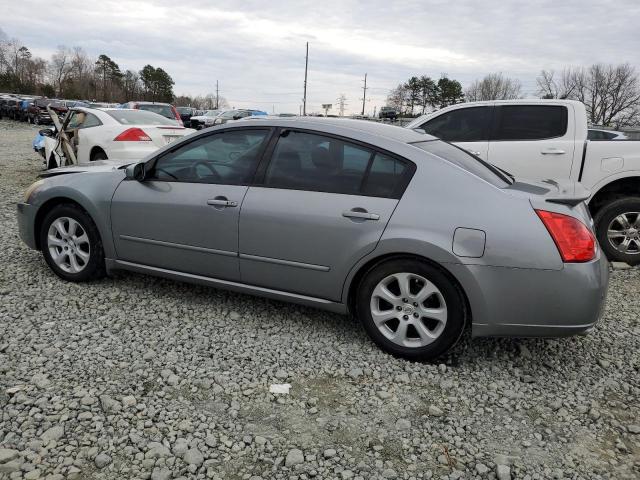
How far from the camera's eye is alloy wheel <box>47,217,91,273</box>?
4.45m

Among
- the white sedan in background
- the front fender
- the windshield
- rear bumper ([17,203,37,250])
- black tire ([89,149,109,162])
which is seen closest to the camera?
the front fender

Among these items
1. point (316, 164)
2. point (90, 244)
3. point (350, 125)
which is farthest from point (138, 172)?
point (350, 125)

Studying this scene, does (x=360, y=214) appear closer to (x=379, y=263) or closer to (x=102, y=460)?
(x=379, y=263)

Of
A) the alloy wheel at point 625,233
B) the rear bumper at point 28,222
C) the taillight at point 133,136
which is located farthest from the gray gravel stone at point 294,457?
the taillight at point 133,136

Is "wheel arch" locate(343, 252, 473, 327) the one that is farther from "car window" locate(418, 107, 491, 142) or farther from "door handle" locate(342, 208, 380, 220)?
"car window" locate(418, 107, 491, 142)

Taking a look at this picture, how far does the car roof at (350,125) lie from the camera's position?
3.65 meters

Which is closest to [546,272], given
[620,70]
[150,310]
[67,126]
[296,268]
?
[296,268]

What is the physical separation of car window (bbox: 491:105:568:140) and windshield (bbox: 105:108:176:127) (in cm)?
592

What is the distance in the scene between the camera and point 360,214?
3.34m

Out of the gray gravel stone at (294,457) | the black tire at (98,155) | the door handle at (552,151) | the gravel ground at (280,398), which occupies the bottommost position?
the gray gravel stone at (294,457)

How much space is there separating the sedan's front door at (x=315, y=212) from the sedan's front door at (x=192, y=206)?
6.1 inches

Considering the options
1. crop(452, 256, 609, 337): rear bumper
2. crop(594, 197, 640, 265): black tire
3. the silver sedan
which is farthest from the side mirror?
crop(594, 197, 640, 265): black tire

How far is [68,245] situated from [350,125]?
2.64 meters

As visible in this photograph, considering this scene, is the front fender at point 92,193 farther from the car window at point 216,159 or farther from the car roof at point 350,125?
the car roof at point 350,125
